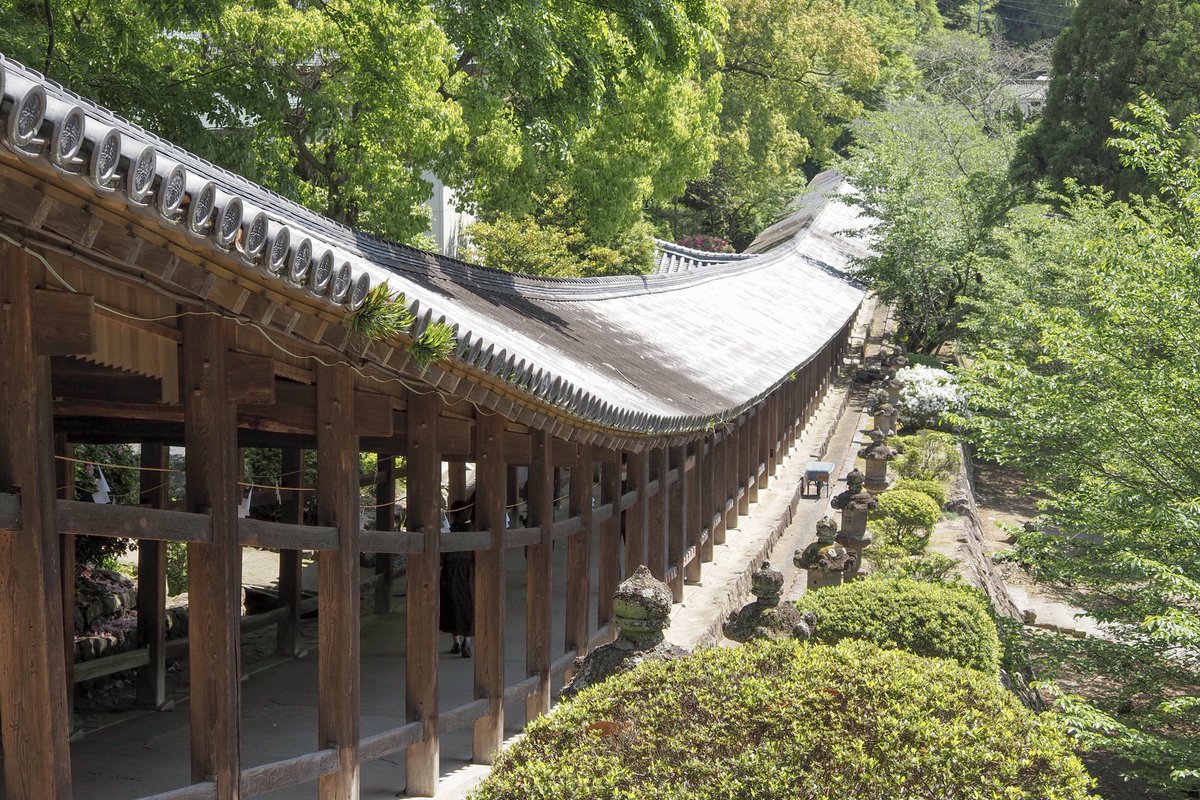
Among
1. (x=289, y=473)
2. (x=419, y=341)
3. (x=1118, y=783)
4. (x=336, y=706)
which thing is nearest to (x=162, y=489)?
(x=289, y=473)

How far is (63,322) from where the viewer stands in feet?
15.8

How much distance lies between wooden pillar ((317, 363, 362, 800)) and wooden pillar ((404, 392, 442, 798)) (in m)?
0.81

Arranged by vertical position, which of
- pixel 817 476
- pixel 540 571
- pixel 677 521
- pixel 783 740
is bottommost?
pixel 817 476

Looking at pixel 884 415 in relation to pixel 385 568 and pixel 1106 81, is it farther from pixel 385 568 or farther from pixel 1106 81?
pixel 385 568

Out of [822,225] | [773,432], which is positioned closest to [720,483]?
[773,432]

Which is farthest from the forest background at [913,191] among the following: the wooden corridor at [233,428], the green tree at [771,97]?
the green tree at [771,97]

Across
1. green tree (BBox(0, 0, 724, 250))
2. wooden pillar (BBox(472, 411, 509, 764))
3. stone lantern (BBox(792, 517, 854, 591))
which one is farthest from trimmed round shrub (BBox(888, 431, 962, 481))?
wooden pillar (BBox(472, 411, 509, 764))

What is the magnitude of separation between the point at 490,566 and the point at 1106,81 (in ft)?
85.4

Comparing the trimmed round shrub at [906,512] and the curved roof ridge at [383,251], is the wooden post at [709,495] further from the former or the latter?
the curved roof ridge at [383,251]

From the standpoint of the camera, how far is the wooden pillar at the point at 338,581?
650 centimetres

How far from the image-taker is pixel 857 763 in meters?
5.28

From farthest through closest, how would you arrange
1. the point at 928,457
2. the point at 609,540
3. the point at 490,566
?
the point at 928,457 < the point at 609,540 < the point at 490,566

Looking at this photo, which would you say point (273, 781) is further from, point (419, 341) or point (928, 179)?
point (928, 179)

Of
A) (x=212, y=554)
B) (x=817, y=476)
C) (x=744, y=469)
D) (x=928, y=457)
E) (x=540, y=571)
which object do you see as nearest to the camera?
(x=212, y=554)
